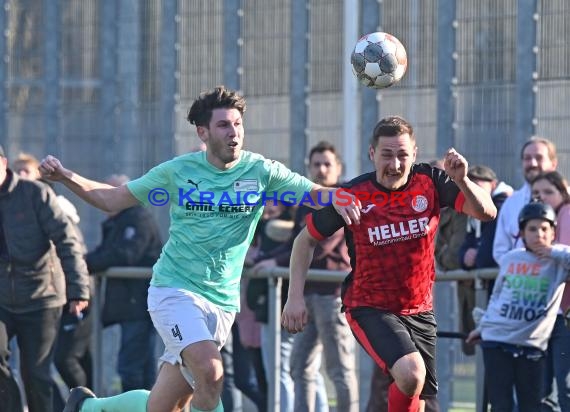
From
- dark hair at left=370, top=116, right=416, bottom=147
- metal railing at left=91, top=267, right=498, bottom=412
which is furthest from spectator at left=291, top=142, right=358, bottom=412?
dark hair at left=370, top=116, right=416, bottom=147

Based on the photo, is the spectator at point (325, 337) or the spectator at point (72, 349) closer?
the spectator at point (325, 337)

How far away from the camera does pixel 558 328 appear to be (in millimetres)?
9898

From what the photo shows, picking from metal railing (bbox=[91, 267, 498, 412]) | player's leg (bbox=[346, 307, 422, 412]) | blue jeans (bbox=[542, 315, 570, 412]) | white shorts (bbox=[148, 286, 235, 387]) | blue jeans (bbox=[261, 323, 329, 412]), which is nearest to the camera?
player's leg (bbox=[346, 307, 422, 412])

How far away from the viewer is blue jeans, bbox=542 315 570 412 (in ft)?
31.6

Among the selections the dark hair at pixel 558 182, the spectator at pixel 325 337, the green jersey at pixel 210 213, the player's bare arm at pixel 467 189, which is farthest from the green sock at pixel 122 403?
the dark hair at pixel 558 182

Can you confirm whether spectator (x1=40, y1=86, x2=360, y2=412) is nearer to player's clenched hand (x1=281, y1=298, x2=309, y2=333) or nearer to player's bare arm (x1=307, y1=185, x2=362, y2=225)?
player's bare arm (x1=307, y1=185, x2=362, y2=225)

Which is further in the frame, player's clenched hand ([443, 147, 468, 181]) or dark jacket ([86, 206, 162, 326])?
dark jacket ([86, 206, 162, 326])

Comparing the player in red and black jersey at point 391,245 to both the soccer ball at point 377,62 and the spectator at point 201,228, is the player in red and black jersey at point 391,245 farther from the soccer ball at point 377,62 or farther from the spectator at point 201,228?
the soccer ball at point 377,62

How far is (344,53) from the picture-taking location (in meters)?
14.8

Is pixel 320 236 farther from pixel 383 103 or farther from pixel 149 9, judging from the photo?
pixel 149 9

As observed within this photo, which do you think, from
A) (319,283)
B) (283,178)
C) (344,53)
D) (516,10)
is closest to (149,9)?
(344,53)

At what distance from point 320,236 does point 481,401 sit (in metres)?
2.06

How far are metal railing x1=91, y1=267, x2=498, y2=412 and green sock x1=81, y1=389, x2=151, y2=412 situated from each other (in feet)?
5.50

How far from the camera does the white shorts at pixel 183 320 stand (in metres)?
8.95
